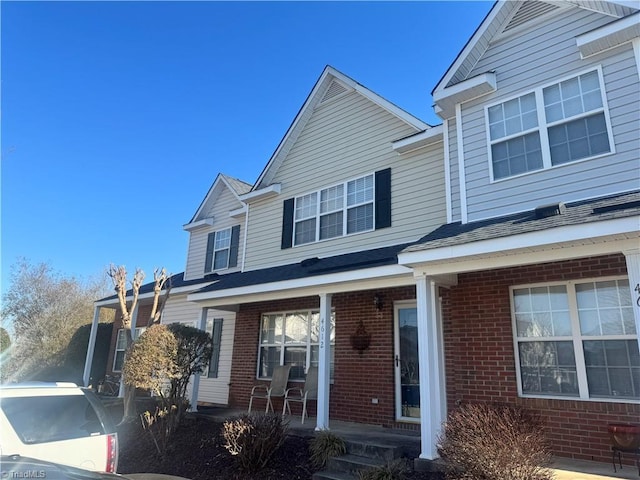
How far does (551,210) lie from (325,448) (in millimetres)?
4802

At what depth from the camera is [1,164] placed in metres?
4.94

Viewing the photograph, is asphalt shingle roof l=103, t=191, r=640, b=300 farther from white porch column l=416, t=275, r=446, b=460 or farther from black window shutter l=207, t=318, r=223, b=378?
black window shutter l=207, t=318, r=223, b=378

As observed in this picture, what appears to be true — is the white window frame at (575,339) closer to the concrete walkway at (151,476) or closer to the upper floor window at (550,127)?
the upper floor window at (550,127)

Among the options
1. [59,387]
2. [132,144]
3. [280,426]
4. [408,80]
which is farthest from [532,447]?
[132,144]

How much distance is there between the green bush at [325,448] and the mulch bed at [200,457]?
0.15 metres

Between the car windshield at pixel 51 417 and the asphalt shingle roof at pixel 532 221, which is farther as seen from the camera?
the asphalt shingle roof at pixel 532 221

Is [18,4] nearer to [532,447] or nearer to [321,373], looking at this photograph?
[321,373]

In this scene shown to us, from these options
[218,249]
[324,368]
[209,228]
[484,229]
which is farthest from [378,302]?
[209,228]

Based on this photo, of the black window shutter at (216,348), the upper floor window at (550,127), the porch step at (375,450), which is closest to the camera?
the porch step at (375,450)

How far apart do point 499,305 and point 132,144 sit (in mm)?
14936

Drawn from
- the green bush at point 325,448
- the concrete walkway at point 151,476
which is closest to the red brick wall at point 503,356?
the green bush at point 325,448

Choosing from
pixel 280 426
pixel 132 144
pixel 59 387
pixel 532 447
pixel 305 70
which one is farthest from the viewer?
pixel 132 144

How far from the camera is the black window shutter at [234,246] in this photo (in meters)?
13.4

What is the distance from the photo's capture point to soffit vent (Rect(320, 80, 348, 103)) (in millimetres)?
10798
